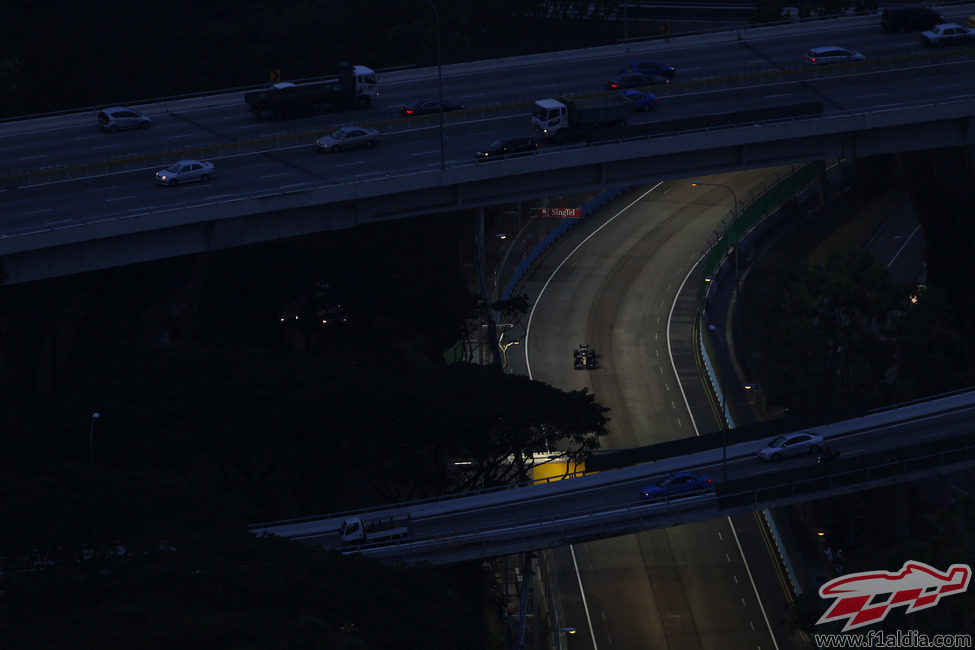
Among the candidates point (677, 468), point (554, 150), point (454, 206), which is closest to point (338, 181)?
point (454, 206)

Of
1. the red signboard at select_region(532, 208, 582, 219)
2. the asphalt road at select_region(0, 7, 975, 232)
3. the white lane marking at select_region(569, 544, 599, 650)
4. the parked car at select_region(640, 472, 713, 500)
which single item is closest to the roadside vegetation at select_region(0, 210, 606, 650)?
the white lane marking at select_region(569, 544, 599, 650)

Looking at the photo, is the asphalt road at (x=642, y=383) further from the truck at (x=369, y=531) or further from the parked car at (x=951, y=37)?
the parked car at (x=951, y=37)

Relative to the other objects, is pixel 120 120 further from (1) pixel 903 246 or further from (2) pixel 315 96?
(1) pixel 903 246

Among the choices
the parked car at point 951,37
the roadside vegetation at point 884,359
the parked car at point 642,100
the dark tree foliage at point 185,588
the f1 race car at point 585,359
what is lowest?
the f1 race car at point 585,359

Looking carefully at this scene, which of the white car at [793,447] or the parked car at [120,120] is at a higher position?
the parked car at [120,120]

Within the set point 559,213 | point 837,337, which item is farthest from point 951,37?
point 559,213

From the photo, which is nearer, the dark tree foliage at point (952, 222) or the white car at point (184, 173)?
the white car at point (184, 173)

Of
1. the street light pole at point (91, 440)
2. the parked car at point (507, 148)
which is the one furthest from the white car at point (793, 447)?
the street light pole at point (91, 440)

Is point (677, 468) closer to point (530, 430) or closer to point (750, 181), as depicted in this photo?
point (530, 430)
